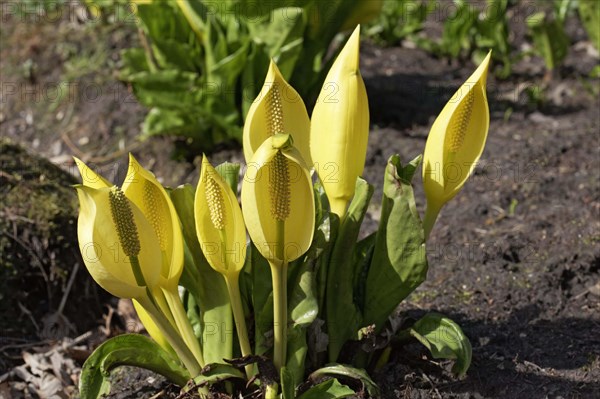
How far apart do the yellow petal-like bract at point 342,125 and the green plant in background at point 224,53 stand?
1.77 meters

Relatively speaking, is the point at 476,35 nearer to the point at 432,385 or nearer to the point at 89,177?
the point at 432,385

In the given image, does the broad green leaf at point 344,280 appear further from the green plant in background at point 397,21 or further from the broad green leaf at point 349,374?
the green plant in background at point 397,21

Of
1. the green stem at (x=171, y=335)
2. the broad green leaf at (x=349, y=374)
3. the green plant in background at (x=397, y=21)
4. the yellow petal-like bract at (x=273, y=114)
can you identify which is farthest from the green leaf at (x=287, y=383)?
the green plant in background at (x=397, y=21)

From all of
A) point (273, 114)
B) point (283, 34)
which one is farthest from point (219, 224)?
point (283, 34)

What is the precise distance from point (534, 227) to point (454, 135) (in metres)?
1.34

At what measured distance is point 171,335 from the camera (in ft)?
6.36

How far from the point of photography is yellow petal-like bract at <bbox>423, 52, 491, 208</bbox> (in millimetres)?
1821

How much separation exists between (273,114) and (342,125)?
0.49 feet

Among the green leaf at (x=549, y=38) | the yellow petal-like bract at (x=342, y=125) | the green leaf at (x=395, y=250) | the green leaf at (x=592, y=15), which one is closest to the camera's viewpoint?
the yellow petal-like bract at (x=342, y=125)

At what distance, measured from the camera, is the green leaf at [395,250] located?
1.90 meters

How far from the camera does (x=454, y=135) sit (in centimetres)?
186

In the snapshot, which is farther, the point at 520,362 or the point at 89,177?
the point at 520,362

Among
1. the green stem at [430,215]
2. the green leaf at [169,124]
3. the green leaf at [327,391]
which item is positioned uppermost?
the green stem at [430,215]

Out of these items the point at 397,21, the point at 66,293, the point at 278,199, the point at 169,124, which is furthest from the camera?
the point at 397,21
